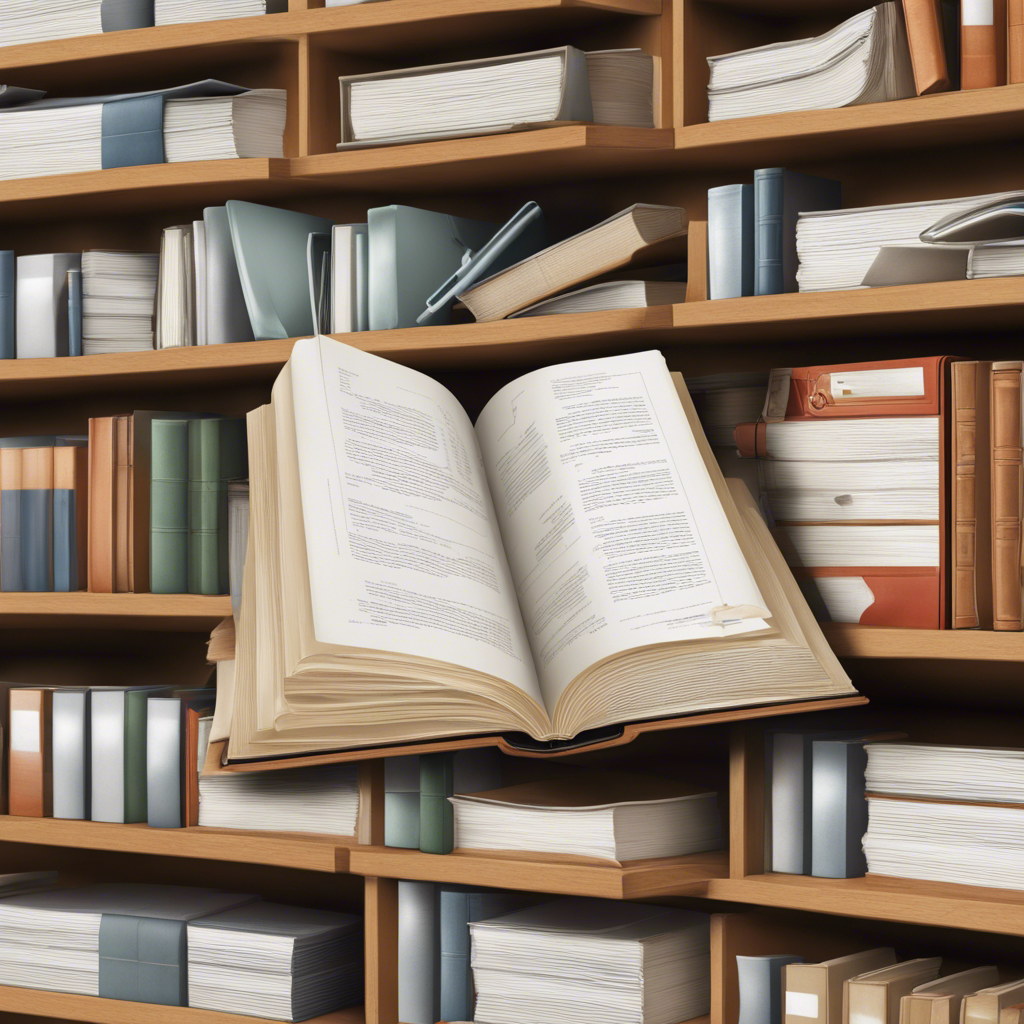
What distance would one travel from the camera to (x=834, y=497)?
4.08 feet

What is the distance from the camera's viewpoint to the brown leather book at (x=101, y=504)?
1.53 m

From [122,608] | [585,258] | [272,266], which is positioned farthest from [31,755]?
[585,258]

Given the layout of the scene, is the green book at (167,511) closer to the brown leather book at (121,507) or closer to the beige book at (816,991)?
the brown leather book at (121,507)

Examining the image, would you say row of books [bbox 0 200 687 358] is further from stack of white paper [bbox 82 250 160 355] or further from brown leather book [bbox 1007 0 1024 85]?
brown leather book [bbox 1007 0 1024 85]

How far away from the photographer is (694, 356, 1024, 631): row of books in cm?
117

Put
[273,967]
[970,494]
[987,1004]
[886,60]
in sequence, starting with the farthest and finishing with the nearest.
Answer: [273,967]
[886,60]
[970,494]
[987,1004]

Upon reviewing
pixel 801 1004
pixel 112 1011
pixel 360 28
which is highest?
pixel 360 28

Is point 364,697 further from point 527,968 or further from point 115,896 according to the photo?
point 115,896

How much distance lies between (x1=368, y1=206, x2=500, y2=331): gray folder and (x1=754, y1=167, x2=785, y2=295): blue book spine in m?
0.38

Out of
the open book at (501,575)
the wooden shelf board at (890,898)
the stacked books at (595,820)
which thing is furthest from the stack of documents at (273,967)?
the wooden shelf board at (890,898)

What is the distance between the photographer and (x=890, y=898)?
1.15m

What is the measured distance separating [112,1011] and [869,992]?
2.77ft

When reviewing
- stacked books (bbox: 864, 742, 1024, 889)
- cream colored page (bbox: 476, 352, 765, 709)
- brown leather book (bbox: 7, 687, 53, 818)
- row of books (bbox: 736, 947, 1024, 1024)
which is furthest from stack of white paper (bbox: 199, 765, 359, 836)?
stacked books (bbox: 864, 742, 1024, 889)

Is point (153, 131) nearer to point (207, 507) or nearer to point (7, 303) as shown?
point (7, 303)
